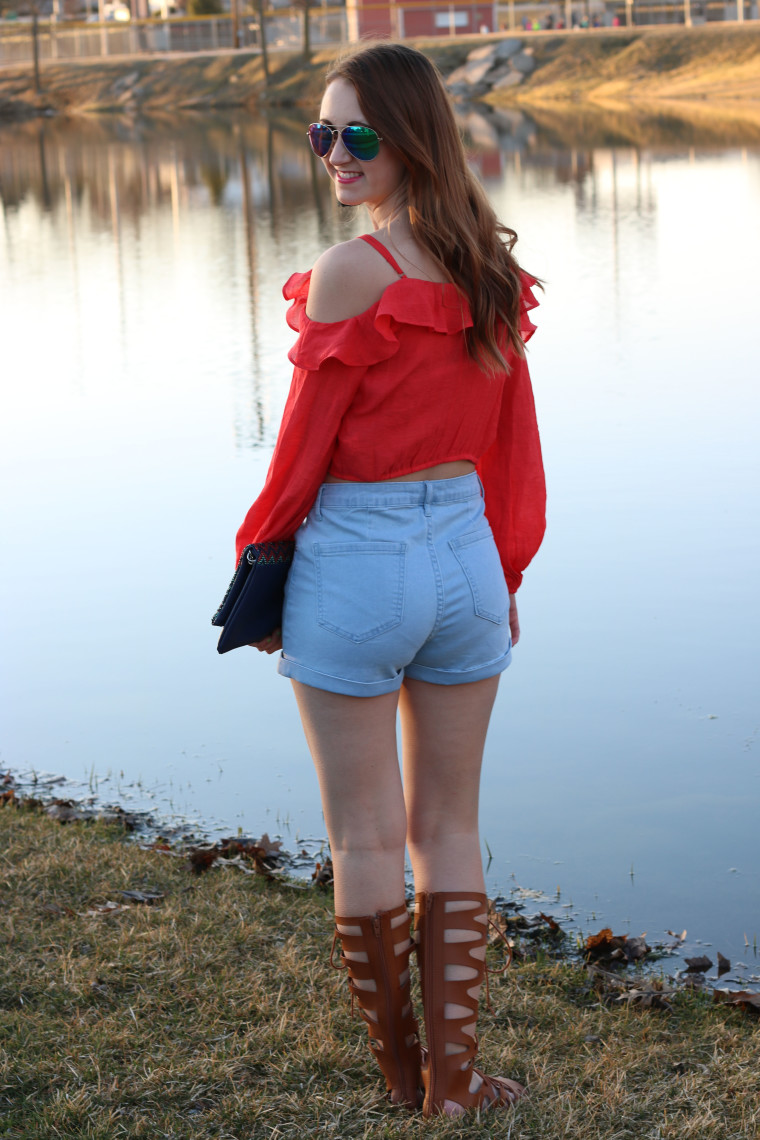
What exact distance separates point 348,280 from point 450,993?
1359 millimetres

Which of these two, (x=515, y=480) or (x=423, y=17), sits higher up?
(x=423, y=17)

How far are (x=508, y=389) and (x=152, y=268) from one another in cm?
1577

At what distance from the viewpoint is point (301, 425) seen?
254 centimetres

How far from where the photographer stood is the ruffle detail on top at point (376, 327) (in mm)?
2455

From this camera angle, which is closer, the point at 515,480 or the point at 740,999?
the point at 515,480

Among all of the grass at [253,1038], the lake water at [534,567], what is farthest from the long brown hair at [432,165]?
the lake water at [534,567]

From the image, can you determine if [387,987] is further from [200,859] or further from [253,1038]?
[200,859]

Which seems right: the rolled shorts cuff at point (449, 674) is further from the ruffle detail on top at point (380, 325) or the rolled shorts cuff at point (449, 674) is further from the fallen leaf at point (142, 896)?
the fallen leaf at point (142, 896)

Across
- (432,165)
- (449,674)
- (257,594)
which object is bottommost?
(449,674)

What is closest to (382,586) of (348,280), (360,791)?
(360,791)

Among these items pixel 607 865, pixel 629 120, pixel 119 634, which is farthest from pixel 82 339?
pixel 629 120

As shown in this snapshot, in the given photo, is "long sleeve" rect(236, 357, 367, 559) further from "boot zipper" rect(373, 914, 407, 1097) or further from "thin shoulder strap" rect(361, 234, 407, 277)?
"boot zipper" rect(373, 914, 407, 1097)

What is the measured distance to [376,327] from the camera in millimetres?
2451

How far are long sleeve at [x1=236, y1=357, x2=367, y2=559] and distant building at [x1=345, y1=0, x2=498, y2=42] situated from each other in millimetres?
61240
